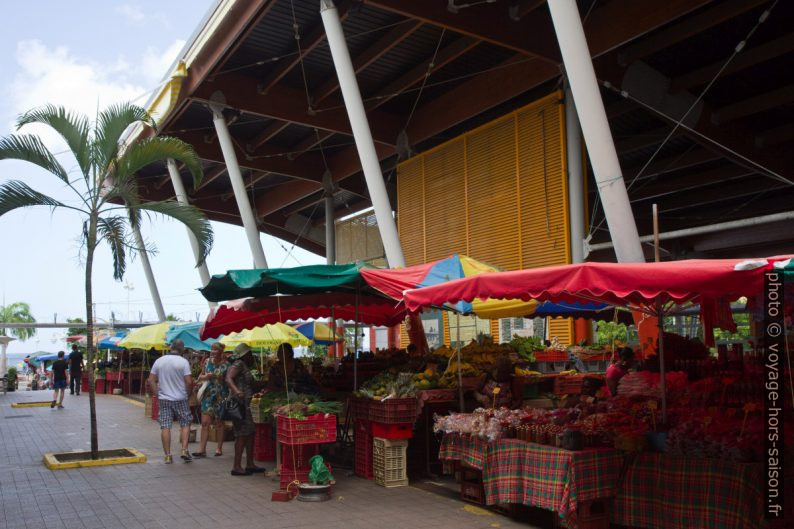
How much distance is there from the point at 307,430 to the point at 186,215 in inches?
190

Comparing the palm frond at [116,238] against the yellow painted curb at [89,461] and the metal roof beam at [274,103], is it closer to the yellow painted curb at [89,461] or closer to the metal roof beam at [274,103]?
the yellow painted curb at [89,461]

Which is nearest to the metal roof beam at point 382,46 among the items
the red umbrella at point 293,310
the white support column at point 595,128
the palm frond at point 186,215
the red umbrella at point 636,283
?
the white support column at point 595,128

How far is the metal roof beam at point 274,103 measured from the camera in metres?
19.8

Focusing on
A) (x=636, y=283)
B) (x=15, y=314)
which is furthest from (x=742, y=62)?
(x=15, y=314)

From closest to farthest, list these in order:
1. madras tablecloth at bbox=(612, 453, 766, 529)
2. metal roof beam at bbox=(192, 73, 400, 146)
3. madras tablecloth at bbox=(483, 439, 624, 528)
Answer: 1. madras tablecloth at bbox=(612, 453, 766, 529)
2. madras tablecloth at bbox=(483, 439, 624, 528)
3. metal roof beam at bbox=(192, 73, 400, 146)

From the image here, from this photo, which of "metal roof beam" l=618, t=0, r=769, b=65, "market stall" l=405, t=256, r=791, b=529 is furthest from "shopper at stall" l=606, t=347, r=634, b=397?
"metal roof beam" l=618, t=0, r=769, b=65

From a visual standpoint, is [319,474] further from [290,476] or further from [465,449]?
[465,449]

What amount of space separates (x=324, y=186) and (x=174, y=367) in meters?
16.7

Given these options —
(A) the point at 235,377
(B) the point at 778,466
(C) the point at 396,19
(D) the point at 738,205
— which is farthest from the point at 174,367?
(D) the point at 738,205

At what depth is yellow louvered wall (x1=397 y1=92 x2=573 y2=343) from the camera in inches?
637

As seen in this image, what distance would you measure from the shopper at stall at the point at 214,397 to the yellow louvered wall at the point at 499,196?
7751 mm

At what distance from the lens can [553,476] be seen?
6418 millimetres

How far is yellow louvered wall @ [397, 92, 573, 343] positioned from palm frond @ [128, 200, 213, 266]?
7.97 meters

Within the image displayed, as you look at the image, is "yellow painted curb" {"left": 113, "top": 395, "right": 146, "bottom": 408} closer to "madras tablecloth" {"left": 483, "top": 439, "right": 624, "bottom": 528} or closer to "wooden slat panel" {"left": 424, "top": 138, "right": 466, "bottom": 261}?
"wooden slat panel" {"left": 424, "top": 138, "right": 466, "bottom": 261}
